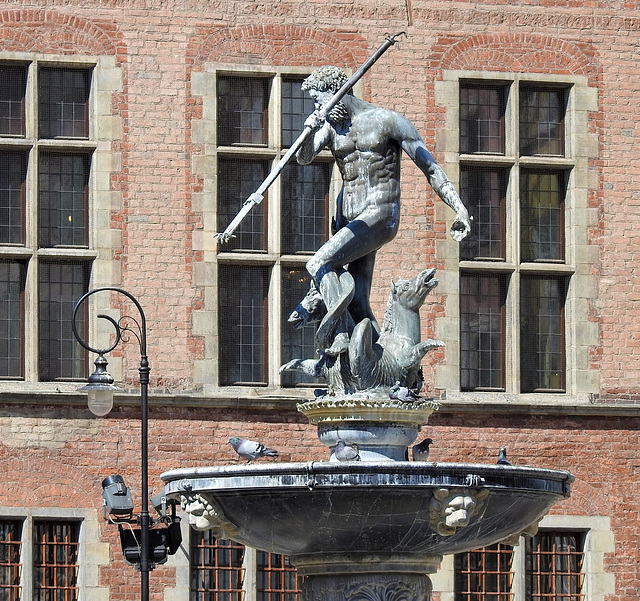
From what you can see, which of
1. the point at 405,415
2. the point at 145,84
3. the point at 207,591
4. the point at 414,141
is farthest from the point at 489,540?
the point at 145,84

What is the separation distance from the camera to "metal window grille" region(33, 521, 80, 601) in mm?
21281

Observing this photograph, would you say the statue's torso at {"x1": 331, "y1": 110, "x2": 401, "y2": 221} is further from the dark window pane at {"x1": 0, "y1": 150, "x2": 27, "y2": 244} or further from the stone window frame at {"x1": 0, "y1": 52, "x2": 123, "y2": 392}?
the dark window pane at {"x1": 0, "y1": 150, "x2": 27, "y2": 244}

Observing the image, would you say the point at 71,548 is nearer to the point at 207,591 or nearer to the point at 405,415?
the point at 207,591

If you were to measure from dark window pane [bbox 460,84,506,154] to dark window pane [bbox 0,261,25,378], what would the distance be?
509 cm

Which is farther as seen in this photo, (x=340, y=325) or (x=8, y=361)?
(x=8, y=361)

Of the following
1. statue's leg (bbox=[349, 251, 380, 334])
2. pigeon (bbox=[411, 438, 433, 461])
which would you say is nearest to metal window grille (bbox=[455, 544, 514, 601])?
pigeon (bbox=[411, 438, 433, 461])

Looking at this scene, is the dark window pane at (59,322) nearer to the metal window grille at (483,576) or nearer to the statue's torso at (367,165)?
the metal window grille at (483,576)

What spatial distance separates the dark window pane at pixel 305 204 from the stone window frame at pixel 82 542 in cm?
370

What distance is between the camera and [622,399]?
74.4 feet

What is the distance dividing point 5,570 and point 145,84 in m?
5.28

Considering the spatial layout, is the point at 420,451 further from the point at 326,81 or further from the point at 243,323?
the point at 243,323

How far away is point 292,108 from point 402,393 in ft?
32.9

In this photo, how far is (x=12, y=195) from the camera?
22.0 m

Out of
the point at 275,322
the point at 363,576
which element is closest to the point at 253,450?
the point at 363,576
